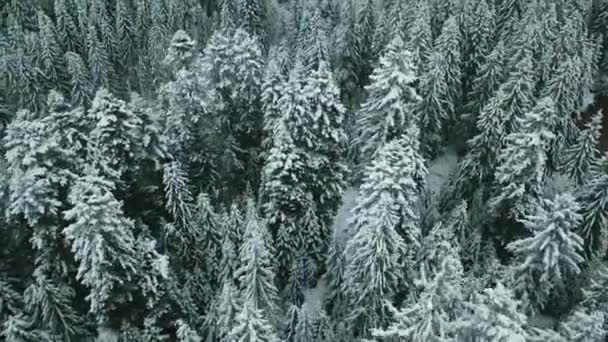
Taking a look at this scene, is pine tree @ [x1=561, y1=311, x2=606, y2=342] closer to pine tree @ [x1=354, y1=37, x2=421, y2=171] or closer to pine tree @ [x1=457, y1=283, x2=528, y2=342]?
pine tree @ [x1=457, y1=283, x2=528, y2=342]

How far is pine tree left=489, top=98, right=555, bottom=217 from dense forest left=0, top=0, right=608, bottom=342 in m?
0.13

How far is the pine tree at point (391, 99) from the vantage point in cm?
3222

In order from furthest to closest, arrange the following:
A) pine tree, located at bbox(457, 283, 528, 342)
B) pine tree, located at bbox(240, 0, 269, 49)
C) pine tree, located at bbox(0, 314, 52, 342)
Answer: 1. pine tree, located at bbox(240, 0, 269, 49)
2. pine tree, located at bbox(0, 314, 52, 342)
3. pine tree, located at bbox(457, 283, 528, 342)

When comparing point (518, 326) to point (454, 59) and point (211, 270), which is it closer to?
point (211, 270)

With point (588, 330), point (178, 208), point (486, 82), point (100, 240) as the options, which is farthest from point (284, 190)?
point (486, 82)

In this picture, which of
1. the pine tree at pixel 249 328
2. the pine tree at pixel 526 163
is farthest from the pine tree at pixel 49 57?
the pine tree at pixel 526 163

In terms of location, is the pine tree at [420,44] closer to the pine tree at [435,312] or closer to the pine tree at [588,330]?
the pine tree at [588,330]

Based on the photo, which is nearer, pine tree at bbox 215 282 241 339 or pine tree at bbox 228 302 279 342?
pine tree at bbox 228 302 279 342

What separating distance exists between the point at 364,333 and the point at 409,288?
3739mm

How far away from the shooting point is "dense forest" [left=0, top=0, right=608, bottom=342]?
26.7 metres

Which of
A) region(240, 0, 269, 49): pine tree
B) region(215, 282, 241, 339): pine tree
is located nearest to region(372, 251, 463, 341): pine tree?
region(215, 282, 241, 339): pine tree

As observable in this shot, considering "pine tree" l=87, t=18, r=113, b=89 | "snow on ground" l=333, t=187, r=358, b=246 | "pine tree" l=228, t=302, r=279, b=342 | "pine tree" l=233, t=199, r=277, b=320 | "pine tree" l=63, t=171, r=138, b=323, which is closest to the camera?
"pine tree" l=228, t=302, r=279, b=342

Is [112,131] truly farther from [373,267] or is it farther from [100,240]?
[373,267]

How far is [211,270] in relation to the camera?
32938 mm
